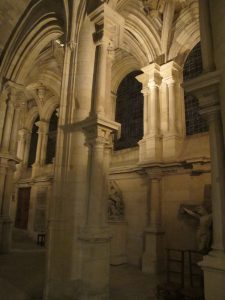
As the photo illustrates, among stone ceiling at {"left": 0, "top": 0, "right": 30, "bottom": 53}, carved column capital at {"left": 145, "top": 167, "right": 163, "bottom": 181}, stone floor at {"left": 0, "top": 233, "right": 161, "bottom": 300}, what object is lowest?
stone floor at {"left": 0, "top": 233, "right": 161, "bottom": 300}

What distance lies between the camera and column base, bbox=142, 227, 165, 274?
7.28 meters

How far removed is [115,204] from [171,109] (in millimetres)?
3683

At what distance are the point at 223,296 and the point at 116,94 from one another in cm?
973

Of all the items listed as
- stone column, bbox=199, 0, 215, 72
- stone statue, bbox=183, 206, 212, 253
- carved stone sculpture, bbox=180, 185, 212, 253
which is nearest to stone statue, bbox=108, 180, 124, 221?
carved stone sculpture, bbox=180, 185, 212, 253

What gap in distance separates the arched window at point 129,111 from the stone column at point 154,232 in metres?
2.55

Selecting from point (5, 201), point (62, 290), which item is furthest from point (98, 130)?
point (5, 201)

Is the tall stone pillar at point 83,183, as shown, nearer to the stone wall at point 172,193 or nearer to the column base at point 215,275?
the column base at point 215,275

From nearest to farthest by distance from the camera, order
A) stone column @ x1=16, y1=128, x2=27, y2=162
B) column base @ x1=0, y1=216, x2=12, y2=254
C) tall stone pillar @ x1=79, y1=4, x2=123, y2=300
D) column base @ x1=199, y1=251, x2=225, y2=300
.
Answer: column base @ x1=199, y1=251, x2=225, y2=300, tall stone pillar @ x1=79, y1=4, x2=123, y2=300, column base @ x1=0, y1=216, x2=12, y2=254, stone column @ x1=16, y1=128, x2=27, y2=162

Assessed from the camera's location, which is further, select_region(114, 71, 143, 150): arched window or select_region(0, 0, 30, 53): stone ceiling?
select_region(114, 71, 143, 150): arched window

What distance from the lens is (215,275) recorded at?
2.79 m

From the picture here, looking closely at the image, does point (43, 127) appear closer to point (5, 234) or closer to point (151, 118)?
point (5, 234)

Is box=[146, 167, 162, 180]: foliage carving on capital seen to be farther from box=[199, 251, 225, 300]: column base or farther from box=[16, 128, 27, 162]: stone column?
box=[16, 128, 27, 162]: stone column

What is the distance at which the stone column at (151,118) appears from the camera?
818cm

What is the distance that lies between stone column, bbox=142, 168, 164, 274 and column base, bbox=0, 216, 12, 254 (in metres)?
4.79
